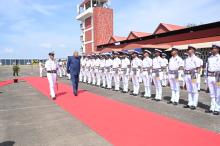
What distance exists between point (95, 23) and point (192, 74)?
178 feet

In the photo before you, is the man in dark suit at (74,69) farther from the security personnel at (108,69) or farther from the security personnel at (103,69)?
the security personnel at (103,69)

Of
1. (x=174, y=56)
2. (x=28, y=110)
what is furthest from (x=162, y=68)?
(x=28, y=110)

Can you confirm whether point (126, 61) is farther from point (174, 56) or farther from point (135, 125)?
point (135, 125)

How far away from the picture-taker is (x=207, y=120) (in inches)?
299

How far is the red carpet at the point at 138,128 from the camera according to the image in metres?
5.75

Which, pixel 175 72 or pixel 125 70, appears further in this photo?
pixel 125 70

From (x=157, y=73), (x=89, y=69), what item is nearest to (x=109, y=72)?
(x=89, y=69)

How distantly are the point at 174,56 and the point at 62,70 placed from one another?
75.8 ft

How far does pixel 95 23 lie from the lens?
61969 mm

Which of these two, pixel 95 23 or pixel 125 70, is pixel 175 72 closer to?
pixel 125 70

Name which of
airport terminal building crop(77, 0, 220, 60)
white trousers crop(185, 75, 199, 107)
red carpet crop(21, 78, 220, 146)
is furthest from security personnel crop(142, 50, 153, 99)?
airport terminal building crop(77, 0, 220, 60)

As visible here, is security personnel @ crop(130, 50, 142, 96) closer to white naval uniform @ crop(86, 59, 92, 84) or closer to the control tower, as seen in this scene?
white naval uniform @ crop(86, 59, 92, 84)

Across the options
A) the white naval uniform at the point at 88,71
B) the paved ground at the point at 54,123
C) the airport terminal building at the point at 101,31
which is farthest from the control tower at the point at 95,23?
the paved ground at the point at 54,123

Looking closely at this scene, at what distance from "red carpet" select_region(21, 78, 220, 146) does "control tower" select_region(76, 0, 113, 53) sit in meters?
51.3
